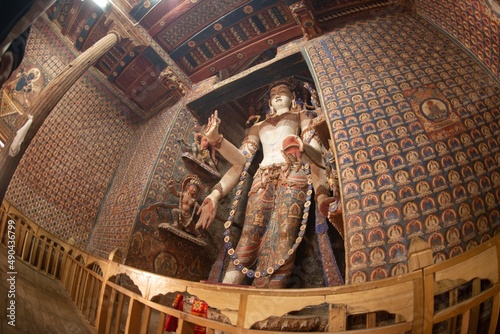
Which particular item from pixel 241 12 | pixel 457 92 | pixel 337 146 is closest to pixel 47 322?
pixel 337 146

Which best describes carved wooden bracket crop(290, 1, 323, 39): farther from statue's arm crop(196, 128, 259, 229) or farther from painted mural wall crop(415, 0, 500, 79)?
statue's arm crop(196, 128, 259, 229)

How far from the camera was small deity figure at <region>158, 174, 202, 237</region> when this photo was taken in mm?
4770

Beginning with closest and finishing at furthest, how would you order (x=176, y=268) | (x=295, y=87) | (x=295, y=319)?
(x=295, y=319), (x=176, y=268), (x=295, y=87)

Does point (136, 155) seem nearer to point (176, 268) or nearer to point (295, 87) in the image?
point (176, 268)

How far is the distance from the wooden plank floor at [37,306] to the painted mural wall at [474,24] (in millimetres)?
4261

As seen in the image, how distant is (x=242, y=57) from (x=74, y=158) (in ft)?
10.5

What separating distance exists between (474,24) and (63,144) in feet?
18.3

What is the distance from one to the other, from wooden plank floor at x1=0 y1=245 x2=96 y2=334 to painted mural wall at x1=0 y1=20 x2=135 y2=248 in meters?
1.33

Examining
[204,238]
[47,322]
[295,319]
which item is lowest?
[47,322]

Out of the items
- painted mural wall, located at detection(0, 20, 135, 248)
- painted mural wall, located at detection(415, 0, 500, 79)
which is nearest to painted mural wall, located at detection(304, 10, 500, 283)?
painted mural wall, located at detection(415, 0, 500, 79)

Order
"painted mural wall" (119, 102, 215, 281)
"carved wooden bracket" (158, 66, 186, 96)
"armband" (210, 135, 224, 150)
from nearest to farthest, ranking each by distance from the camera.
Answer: "painted mural wall" (119, 102, 215, 281)
"armband" (210, 135, 224, 150)
"carved wooden bracket" (158, 66, 186, 96)

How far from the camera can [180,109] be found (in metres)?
5.63

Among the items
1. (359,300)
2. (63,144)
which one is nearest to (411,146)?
(359,300)

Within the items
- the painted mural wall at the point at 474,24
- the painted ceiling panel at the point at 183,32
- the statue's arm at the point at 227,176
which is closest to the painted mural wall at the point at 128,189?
the painted ceiling panel at the point at 183,32
